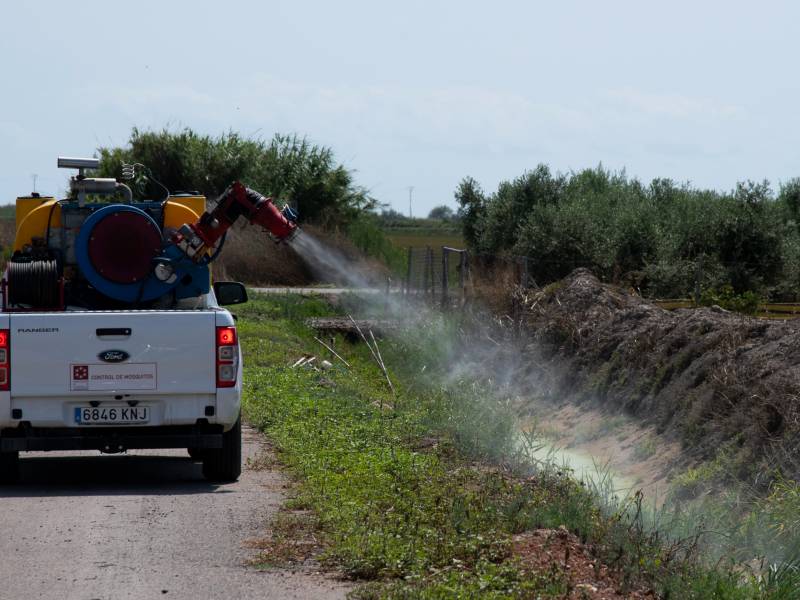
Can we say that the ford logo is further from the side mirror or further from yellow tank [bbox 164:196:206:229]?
yellow tank [bbox 164:196:206:229]

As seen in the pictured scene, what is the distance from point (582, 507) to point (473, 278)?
17373mm

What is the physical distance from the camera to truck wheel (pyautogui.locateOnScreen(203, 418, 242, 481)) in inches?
448

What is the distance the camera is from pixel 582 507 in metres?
9.63

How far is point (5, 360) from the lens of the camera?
34.6 ft

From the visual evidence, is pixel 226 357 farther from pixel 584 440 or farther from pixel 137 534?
pixel 584 440

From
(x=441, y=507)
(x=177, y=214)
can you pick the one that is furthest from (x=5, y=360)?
(x=441, y=507)

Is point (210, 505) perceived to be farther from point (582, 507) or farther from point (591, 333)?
point (591, 333)

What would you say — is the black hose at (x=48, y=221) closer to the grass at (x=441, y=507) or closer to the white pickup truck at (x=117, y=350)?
the white pickup truck at (x=117, y=350)

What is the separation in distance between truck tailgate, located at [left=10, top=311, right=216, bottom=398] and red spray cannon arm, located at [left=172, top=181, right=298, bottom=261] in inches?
55.0

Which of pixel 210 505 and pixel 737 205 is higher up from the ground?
pixel 737 205

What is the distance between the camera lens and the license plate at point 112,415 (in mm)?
10797

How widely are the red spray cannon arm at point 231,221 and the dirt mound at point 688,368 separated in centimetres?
498

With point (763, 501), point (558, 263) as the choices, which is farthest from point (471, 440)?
point (558, 263)

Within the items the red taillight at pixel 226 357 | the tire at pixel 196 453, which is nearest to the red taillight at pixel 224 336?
the red taillight at pixel 226 357
